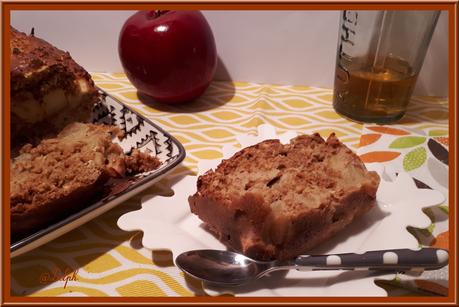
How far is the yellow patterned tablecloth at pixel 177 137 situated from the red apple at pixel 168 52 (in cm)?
12

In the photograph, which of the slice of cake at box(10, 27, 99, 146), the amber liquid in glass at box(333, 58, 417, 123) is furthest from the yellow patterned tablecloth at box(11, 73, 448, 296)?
the slice of cake at box(10, 27, 99, 146)

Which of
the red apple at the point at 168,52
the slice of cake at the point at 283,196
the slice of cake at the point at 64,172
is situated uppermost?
the red apple at the point at 168,52

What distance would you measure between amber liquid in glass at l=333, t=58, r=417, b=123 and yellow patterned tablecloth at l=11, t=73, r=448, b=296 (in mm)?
73

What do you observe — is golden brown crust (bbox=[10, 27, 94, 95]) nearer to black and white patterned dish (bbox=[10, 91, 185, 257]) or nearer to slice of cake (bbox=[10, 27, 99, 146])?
slice of cake (bbox=[10, 27, 99, 146])

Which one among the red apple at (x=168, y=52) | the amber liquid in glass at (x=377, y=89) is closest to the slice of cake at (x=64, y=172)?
the red apple at (x=168, y=52)

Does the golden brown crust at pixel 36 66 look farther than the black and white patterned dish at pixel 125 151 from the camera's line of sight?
Yes

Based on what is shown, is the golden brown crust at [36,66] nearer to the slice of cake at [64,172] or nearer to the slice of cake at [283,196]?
the slice of cake at [64,172]

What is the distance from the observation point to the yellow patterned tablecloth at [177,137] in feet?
3.34

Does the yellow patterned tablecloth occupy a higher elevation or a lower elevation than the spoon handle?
lower

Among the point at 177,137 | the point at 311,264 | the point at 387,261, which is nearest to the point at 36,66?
the point at 177,137

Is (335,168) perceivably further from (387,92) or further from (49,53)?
(49,53)

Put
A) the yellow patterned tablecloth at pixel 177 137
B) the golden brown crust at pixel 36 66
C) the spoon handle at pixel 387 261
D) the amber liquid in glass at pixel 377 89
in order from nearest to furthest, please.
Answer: the spoon handle at pixel 387 261
the yellow patterned tablecloth at pixel 177 137
the golden brown crust at pixel 36 66
the amber liquid in glass at pixel 377 89

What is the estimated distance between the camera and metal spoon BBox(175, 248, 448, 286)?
91 cm

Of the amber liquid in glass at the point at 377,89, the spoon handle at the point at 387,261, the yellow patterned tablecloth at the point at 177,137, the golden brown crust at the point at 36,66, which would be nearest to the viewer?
the spoon handle at the point at 387,261
